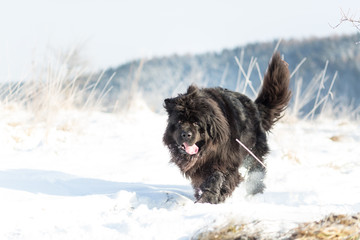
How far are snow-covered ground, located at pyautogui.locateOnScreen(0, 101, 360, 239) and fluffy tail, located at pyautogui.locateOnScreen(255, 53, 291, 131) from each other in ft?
2.97

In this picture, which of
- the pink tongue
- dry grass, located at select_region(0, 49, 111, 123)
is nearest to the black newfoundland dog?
the pink tongue

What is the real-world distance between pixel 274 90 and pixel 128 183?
2.09 meters

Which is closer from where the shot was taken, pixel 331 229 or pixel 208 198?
pixel 331 229

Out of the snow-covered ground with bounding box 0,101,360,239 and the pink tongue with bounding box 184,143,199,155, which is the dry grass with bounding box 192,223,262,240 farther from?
the pink tongue with bounding box 184,143,199,155

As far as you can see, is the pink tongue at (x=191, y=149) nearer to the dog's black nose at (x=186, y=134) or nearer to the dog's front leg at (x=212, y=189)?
the dog's black nose at (x=186, y=134)

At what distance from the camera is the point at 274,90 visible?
495 cm

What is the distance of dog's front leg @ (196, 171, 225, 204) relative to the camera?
3.77 metres

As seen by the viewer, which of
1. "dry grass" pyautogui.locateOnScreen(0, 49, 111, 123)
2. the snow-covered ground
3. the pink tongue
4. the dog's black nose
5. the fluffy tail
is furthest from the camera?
"dry grass" pyautogui.locateOnScreen(0, 49, 111, 123)

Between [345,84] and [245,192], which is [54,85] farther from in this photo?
[345,84]

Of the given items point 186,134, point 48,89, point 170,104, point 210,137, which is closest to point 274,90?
point 210,137

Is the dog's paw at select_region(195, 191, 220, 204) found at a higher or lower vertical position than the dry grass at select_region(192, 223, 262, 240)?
lower

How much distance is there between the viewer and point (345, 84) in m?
29.4

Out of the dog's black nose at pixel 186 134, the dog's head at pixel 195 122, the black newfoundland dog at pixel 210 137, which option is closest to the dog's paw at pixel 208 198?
the black newfoundland dog at pixel 210 137

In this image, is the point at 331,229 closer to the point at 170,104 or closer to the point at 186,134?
the point at 186,134
